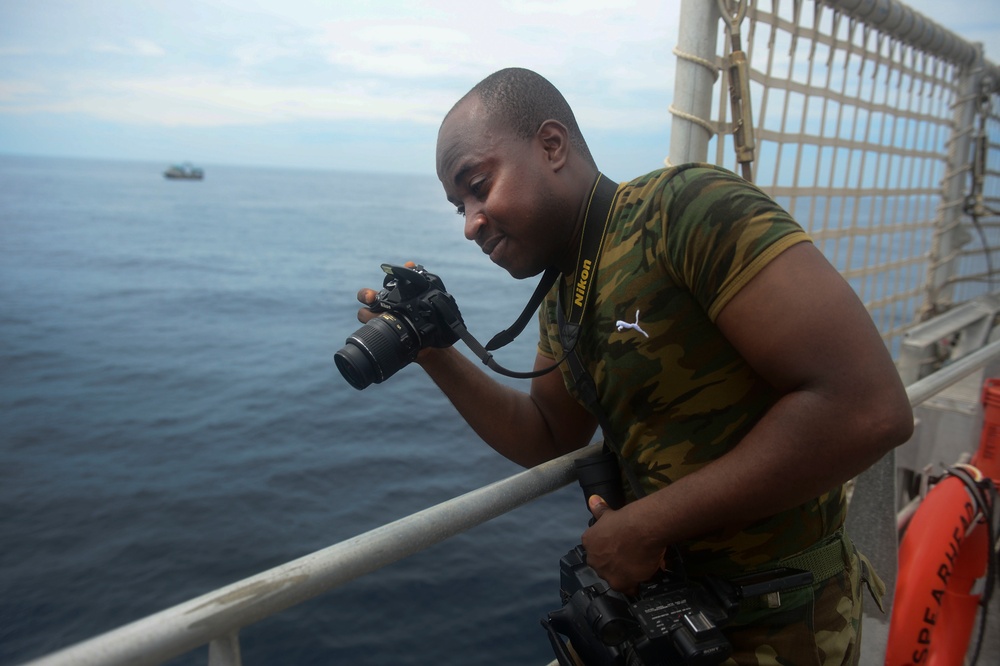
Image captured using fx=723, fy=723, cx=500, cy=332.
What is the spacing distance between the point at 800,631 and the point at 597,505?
50 cm

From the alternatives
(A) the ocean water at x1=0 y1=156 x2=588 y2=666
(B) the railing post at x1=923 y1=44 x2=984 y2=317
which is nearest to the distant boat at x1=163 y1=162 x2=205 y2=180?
(A) the ocean water at x1=0 y1=156 x2=588 y2=666

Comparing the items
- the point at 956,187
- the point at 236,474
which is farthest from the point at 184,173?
the point at 956,187

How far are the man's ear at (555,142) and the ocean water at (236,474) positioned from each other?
6905 millimetres

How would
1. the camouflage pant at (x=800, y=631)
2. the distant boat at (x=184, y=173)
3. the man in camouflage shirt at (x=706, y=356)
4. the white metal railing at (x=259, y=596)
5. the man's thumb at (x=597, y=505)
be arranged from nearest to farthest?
1. the white metal railing at (x=259, y=596)
2. the man in camouflage shirt at (x=706, y=356)
3. the camouflage pant at (x=800, y=631)
4. the man's thumb at (x=597, y=505)
5. the distant boat at (x=184, y=173)

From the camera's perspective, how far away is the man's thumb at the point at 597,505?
1.65 metres

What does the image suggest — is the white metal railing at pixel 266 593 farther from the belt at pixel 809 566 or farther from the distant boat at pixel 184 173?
the distant boat at pixel 184 173

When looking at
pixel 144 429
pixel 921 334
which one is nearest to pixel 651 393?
pixel 921 334

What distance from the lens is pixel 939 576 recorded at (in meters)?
2.99

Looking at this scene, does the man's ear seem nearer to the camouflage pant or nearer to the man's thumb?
the man's thumb

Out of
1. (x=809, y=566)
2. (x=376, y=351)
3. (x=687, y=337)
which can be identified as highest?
(x=687, y=337)

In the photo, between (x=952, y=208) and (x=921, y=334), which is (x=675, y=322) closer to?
(x=921, y=334)

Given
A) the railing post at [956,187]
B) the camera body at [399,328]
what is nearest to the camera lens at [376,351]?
the camera body at [399,328]

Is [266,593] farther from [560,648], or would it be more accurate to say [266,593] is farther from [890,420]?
[890,420]

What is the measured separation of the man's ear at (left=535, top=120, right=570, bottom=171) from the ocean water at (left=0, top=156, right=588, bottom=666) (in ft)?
22.7
